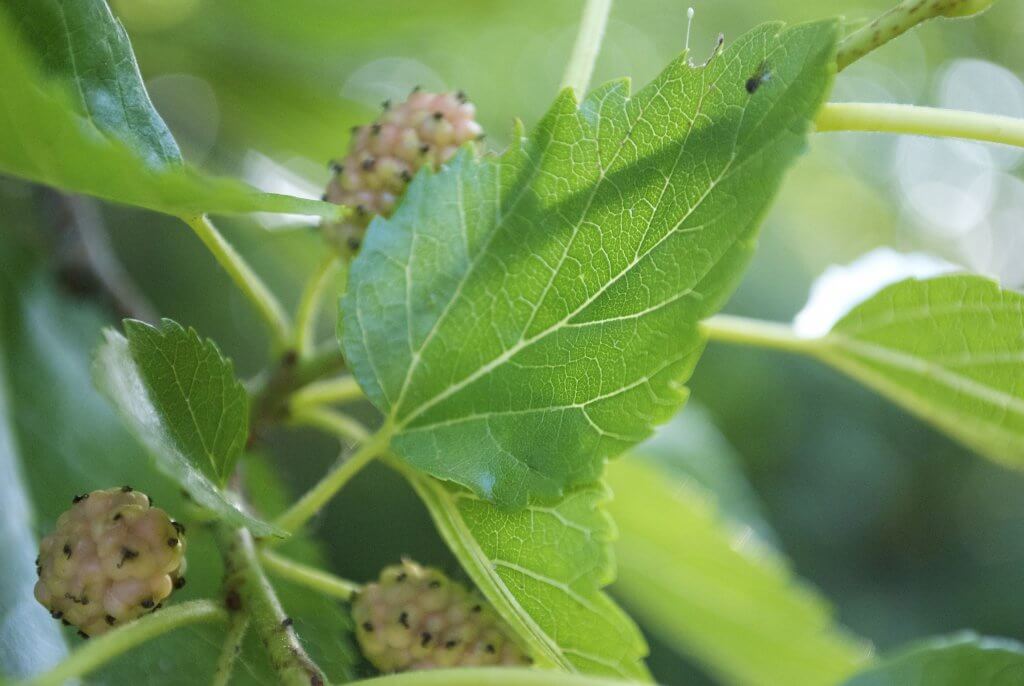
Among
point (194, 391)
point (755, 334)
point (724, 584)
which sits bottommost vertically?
point (194, 391)

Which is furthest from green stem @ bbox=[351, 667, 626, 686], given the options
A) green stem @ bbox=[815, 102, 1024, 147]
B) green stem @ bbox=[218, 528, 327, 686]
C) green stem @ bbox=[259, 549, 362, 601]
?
green stem @ bbox=[815, 102, 1024, 147]

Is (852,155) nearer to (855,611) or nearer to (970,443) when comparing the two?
(855,611)

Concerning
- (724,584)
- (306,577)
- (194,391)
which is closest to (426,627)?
(306,577)

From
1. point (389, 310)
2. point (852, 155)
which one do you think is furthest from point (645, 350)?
point (852, 155)

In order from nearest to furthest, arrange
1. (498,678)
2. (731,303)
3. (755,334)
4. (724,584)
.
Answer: (498,678) < (755,334) < (724,584) < (731,303)

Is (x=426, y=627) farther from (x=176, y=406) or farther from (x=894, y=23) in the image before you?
(x=894, y=23)
